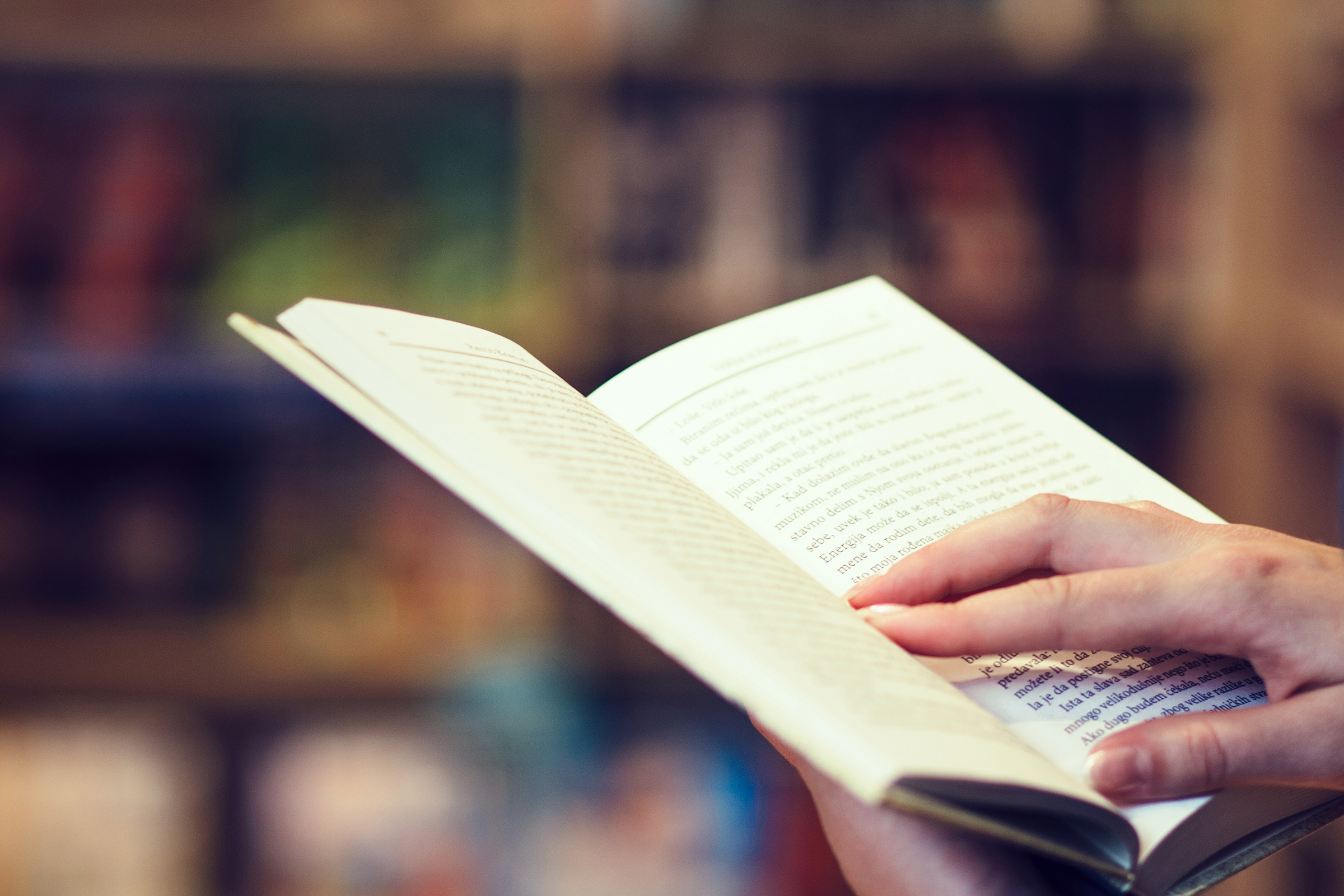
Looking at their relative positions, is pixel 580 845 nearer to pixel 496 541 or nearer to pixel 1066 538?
pixel 496 541

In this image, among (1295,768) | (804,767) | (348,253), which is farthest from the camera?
(348,253)

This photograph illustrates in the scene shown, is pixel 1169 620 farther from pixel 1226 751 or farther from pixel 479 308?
pixel 479 308

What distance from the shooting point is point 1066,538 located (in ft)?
1.54

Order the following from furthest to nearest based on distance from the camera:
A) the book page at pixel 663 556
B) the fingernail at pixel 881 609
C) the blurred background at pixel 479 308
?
the blurred background at pixel 479 308 < the fingernail at pixel 881 609 < the book page at pixel 663 556

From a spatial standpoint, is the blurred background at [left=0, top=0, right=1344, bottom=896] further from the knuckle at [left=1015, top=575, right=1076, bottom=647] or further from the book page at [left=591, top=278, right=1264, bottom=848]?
the knuckle at [left=1015, top=575, right=1076, bottom=647]

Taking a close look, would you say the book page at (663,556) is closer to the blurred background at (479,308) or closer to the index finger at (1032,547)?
the index finger at (1032,547)

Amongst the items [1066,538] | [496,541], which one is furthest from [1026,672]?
[496,541]

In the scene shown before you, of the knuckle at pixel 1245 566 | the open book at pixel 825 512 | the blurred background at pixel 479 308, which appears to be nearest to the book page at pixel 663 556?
the open book at pixel 825 512

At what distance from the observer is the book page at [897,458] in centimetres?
45

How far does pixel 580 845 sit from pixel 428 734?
257mm

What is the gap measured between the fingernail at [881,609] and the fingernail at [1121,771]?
3.6 inches

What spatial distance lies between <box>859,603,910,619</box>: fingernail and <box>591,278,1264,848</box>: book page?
0.02 meters

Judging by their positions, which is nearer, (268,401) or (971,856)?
(971,856)

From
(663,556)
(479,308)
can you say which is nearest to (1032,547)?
(663,556)
